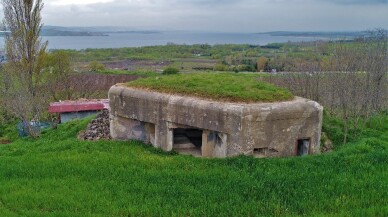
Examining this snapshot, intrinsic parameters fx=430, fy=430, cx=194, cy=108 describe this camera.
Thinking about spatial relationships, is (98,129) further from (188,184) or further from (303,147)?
(303,147)

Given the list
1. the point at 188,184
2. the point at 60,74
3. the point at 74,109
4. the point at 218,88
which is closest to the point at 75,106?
the point at 74,109

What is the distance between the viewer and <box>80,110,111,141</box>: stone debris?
43.1ft

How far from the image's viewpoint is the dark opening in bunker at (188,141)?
11359 millimetres

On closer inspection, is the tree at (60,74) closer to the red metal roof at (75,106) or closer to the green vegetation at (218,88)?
the red metal roof at (75,106)

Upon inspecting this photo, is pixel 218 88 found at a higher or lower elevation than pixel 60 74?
higher

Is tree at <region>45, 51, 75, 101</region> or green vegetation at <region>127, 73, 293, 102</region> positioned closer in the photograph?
green vegetation at <region>127, 73, 293, 102</region>

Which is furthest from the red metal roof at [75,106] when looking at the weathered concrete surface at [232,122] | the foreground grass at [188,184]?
the foreground grass at [188,184]

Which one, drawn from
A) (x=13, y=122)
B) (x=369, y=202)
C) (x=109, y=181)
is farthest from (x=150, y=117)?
(x=13, y=122)

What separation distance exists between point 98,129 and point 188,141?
10.9 feet

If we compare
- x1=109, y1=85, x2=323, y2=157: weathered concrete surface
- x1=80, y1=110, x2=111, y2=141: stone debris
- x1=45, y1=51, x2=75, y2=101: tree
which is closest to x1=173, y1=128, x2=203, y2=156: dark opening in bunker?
x1=109, y1=85, x2=323, y2=157: weathered concrete surface

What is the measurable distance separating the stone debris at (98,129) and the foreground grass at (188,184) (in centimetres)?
229

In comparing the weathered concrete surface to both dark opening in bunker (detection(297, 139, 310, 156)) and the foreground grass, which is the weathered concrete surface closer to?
dark opening in bunker (detection(297, 139, 310, 156))

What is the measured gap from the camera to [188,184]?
8250 millimetres

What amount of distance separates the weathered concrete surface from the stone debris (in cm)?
188
